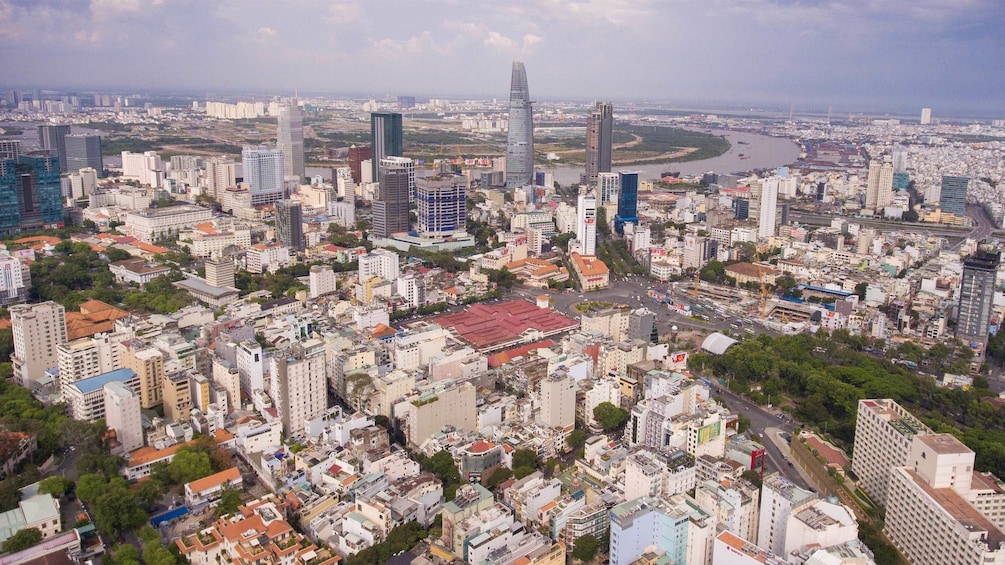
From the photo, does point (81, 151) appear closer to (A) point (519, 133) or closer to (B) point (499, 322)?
(A) point (519, 133)

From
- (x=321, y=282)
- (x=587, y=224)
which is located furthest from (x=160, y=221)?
(x=587, y=224)

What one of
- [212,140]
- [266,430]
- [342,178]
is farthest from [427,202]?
[212,140]

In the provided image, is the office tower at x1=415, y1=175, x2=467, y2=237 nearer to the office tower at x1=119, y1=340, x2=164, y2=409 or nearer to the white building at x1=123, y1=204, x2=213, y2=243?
the white building at x1=123, y1=204, x2=213, y2=243

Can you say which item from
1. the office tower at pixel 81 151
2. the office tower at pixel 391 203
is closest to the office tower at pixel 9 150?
the office tower at pixel 81 151

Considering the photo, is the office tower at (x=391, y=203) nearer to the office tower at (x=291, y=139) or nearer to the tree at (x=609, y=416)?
the office tower at (x=291, y=139)

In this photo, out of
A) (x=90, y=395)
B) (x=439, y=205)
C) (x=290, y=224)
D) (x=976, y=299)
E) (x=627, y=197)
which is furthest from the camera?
(x=627, y=197)

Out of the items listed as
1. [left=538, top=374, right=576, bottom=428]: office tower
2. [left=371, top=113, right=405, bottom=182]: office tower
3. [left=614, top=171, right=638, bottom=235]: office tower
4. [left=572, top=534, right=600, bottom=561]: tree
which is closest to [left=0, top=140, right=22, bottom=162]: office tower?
[left=371, top=113, right=405, bottom=182]: office tower
